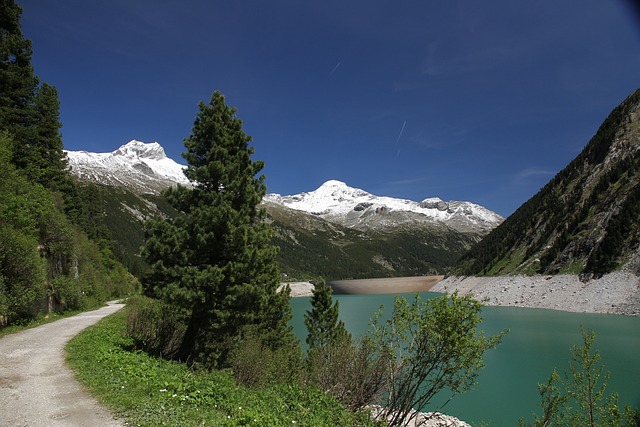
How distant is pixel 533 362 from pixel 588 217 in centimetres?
6892

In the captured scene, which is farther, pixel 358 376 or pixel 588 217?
pixel 588 217

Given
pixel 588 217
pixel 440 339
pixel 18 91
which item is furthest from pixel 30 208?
pixel 588 217

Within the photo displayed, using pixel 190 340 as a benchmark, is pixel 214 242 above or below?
above

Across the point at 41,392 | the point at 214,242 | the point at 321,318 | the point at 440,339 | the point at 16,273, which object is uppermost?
the point at 214,242

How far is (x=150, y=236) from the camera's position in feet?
58.5

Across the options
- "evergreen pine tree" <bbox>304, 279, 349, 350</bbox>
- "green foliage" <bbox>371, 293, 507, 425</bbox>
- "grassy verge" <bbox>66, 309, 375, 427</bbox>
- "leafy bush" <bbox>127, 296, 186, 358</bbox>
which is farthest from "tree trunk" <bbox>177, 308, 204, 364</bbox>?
"evergreen pine tree" <bbox>304, 279, 349, 350</bbox>

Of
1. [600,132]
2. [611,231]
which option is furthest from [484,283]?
[600,132]

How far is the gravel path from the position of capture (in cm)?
873

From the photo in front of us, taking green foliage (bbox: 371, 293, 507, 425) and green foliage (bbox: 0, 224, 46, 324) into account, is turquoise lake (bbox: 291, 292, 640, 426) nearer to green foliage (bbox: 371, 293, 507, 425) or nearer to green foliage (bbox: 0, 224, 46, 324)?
green foliage (bbox: 371, 293, 507, 425)

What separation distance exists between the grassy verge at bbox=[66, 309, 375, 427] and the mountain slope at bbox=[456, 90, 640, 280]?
7502 centimetres

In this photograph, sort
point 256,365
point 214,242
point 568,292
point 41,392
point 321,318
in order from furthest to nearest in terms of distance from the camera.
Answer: point 568,292
point 321,318
point 256,365
point 214,242
point 41,392

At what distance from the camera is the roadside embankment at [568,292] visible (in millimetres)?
61875

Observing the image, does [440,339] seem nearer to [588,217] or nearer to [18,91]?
[18,91]

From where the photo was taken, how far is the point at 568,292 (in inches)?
2958
